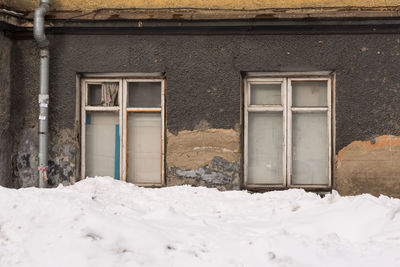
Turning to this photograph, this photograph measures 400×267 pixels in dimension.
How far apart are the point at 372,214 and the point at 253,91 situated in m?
3.00

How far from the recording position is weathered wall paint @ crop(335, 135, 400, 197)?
6.00 meters

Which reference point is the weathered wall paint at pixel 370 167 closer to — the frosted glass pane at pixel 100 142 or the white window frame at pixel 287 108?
the white window frame at pixel 287 108

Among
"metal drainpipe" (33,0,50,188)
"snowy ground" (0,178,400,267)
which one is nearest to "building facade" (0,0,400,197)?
"metal drainpipe" (33,0,50,188)

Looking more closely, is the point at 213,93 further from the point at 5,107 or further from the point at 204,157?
the point at 5,107

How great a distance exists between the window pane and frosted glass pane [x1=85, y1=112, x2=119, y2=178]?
1.29 feet

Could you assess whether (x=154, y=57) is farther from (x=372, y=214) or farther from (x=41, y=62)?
(x=372, y=214)

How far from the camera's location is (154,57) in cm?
630

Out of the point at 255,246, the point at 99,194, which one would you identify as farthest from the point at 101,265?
the point at 99,194

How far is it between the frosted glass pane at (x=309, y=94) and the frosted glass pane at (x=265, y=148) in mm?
393

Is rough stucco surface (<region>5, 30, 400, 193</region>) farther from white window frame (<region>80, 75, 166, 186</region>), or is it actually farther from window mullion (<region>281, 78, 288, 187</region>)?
window mullion (<region>281, 78, 288, 187</region>)

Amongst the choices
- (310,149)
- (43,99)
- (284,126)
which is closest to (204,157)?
(284,126)

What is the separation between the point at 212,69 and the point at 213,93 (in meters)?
0.38

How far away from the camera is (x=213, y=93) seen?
623 cm

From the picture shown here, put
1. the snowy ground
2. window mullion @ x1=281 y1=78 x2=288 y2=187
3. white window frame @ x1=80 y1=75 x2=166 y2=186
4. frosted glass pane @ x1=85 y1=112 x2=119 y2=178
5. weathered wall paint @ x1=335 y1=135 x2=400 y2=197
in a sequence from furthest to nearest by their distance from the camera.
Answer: frosted glass pane @ x1=85 y1=112 x2=119 y2=178
white window frame @ x1=80 y1=75 x2=166 y2=186
window mullion @ x1=281 y1=78 x2=288 y2=187
weathered wall paint @ x1=335 y1=135 x2=400 y2=197
the snowy ground
